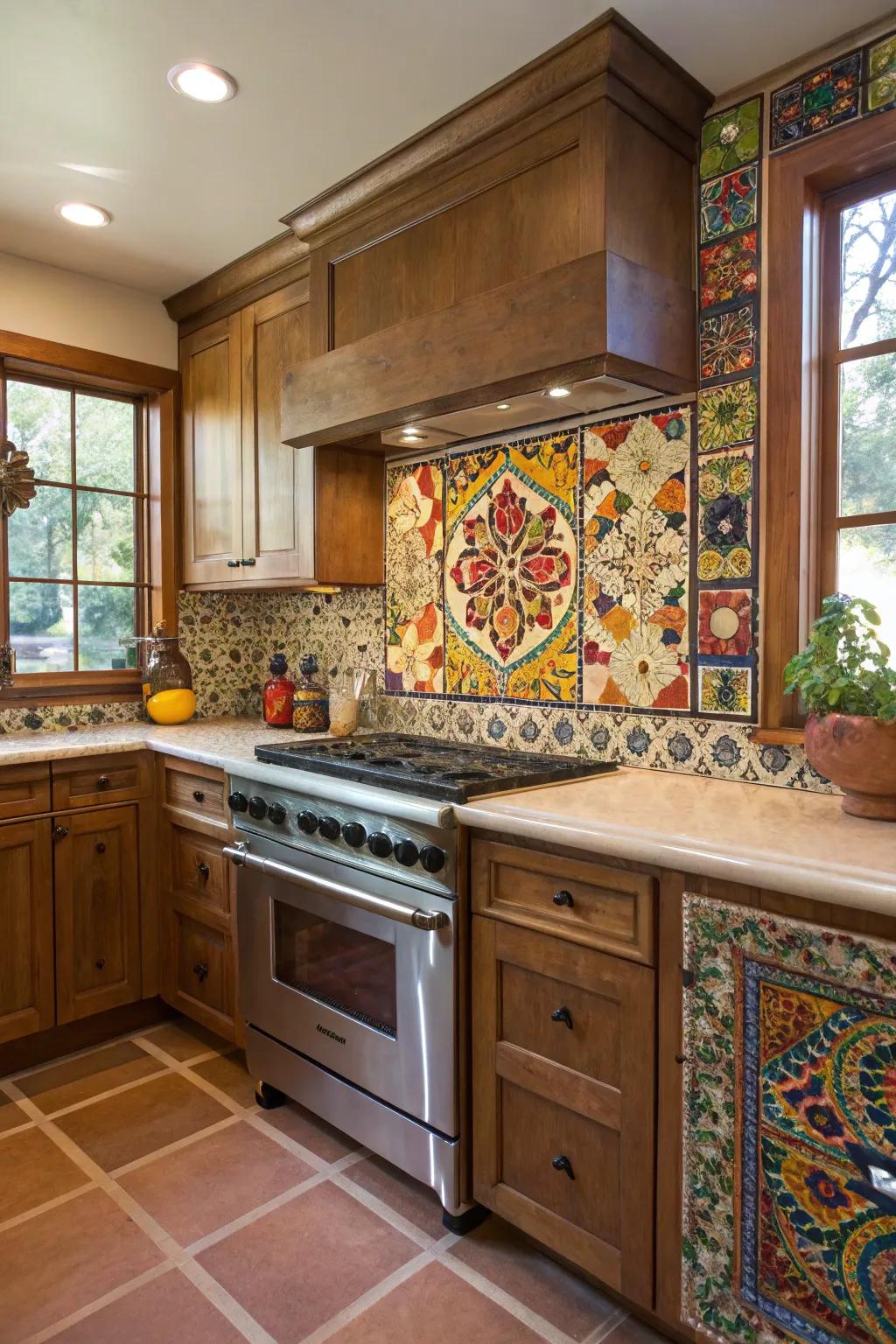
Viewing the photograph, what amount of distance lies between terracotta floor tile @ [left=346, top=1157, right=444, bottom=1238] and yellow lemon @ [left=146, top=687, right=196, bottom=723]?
1.69 metres

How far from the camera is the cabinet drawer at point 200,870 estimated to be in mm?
2541

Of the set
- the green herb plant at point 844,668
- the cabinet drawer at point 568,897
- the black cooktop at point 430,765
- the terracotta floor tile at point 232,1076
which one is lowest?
the terracotta floor tile at point 232,1076

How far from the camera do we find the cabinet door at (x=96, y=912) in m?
2.59

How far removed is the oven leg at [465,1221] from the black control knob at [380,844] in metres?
0.77

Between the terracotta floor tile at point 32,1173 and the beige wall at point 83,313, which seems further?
the beige wall at point 83,313

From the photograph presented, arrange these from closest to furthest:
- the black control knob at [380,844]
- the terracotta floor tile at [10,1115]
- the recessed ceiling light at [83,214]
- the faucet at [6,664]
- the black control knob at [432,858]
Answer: the black control knob at [432,858] → the black control knob at [380,844] → the terracotta floor tile at [10,1115] → the recessed ceiling light at [83,214] → the faucet at [6,664]

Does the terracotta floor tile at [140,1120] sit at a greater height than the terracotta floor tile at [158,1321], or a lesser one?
greater

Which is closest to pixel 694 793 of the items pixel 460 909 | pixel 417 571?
pixel 460 909

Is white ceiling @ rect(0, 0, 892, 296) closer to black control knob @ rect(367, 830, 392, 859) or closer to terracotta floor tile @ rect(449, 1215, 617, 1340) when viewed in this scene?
black control knob @ rect(367, 830, 392, 859)

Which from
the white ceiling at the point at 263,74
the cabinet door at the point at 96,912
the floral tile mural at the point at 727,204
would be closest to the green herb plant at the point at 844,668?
the floral tile mural at the point at 727,204

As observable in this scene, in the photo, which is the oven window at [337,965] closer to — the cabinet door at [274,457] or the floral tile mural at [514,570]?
the floral tile mural at [514,570]

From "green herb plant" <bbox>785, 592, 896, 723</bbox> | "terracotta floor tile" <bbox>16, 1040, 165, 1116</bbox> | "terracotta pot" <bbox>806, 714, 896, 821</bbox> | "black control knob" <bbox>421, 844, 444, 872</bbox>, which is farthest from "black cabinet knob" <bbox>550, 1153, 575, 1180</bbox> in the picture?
"terracotta floor tile" <bbox>16, 1040, 165, 1116</bbox>

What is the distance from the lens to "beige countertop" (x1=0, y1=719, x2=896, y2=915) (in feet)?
4.08

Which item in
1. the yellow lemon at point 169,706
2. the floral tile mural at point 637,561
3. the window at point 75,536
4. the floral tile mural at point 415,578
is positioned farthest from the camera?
the yellow lemon at point 169,706
